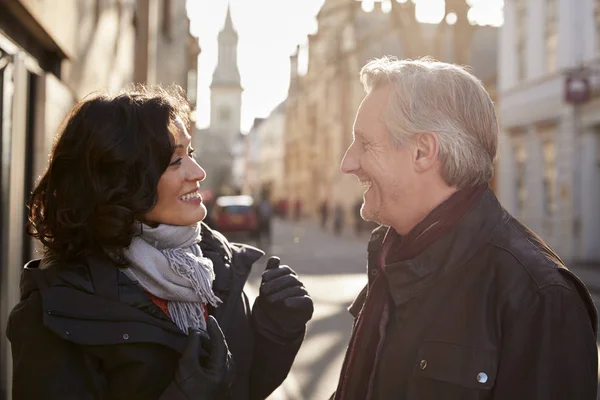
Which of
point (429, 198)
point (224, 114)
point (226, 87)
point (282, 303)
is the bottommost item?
point (282, 303)

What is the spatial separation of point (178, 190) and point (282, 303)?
48cm

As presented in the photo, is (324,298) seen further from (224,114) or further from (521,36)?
(224,114)

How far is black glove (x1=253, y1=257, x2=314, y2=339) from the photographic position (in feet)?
8.35

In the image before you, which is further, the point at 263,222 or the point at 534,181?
the point at 263,222

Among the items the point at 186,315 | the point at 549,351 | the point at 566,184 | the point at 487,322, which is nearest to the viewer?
the point at 549,351

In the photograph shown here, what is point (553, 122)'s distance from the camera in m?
20.7

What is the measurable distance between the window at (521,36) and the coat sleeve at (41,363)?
2291cm

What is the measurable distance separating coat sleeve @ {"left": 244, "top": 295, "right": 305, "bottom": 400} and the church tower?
109m

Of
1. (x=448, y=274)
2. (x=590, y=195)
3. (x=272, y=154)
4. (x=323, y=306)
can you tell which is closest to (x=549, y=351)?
(x=448, y=274)

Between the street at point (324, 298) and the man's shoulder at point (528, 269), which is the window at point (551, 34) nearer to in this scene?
the street at point (324, 298)

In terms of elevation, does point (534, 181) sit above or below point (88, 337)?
above

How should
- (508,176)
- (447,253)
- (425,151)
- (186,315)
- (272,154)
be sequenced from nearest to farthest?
(447,253), (425,151), (186,315), (508,176), (272,154)

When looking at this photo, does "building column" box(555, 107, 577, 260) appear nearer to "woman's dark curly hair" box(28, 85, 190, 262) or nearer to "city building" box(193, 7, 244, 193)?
"woman's dark curly hair" box(28, 85, 190, 262)

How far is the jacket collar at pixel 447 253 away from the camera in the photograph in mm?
2172
